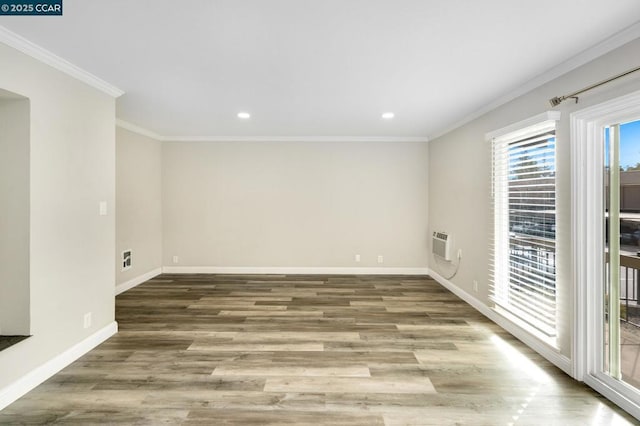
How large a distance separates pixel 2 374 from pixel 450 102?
4.54m

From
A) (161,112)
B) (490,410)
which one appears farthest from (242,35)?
(490,410)

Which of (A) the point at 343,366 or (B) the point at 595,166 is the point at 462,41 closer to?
(B) the point at 595,166

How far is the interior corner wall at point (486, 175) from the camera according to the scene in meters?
2.26

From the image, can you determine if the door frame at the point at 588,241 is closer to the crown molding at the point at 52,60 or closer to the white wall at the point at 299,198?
the white wall at the point at 299,198

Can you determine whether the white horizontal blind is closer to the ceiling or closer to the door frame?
the door frame

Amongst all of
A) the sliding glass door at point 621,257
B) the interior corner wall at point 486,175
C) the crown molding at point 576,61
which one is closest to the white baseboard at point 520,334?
the interior corner wall at point 486,175

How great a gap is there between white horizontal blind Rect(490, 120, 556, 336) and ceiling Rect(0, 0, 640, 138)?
0.61m

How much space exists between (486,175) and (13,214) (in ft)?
14.6

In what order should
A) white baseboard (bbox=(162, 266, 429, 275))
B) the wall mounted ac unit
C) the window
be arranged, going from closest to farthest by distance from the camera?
1. the window
2. the wall mounted ac unit
3. white baseboard (bbox=(162, 266, 429, 275))

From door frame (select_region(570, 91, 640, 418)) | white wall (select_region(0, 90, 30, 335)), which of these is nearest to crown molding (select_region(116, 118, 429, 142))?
door frame (select_region(570, 91, 640, 418))

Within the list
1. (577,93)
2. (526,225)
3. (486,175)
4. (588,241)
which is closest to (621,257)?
(588,241)

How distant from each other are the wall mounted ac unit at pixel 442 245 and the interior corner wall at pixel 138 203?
4.78 meters

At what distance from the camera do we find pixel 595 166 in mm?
2328

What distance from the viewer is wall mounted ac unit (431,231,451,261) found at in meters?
4.80
